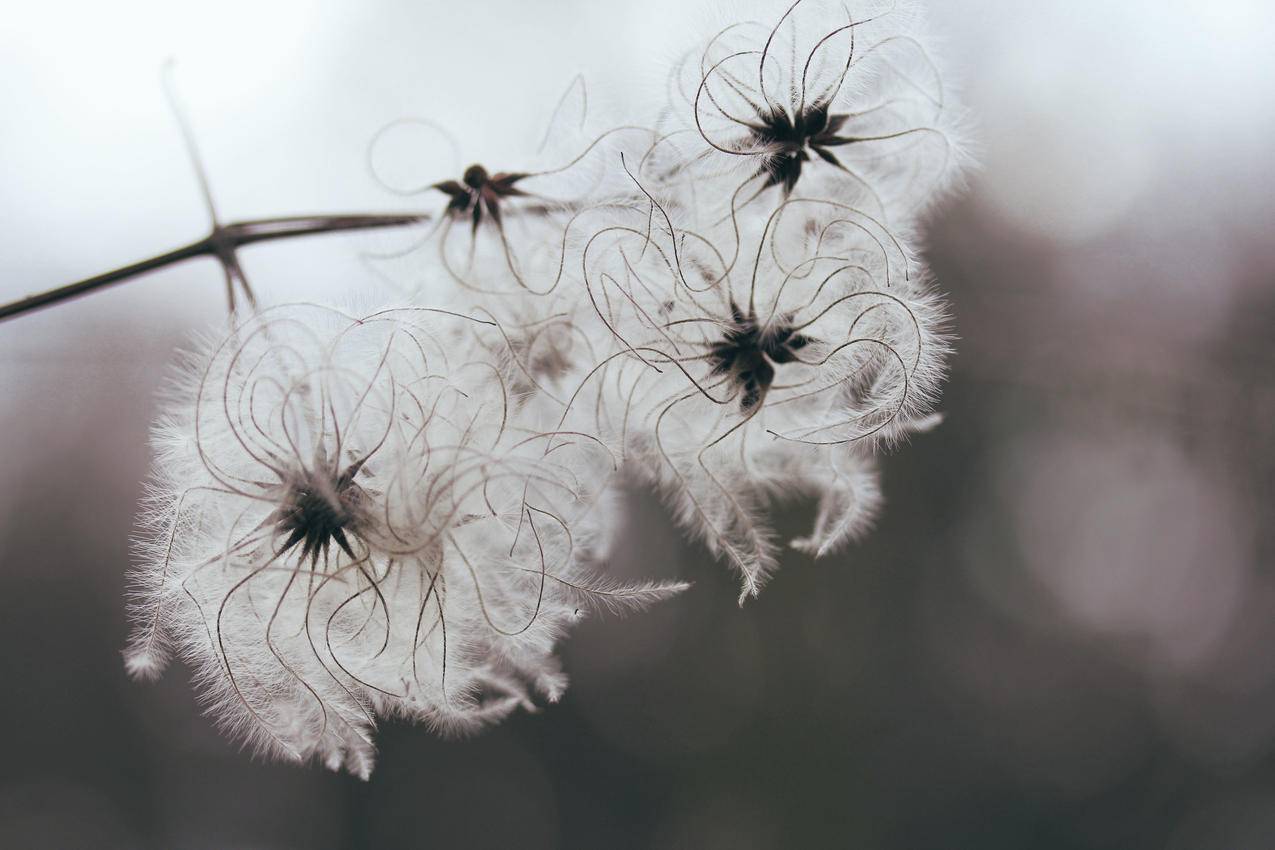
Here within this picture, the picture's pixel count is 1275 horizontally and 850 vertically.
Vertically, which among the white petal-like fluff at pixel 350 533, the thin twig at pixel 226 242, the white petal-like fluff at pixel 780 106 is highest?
the white petal-like fluff at pixel 780 106

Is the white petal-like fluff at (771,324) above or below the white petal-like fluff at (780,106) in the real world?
below

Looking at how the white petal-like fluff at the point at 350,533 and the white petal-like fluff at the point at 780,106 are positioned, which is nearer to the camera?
the white petal-like fluff at the point at 350,533

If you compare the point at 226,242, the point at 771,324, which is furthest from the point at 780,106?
the point at 226,242

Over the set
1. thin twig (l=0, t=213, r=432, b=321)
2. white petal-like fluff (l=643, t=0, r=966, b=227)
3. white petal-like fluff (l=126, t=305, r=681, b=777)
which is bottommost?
white petal-like fluff (l=126, t=305, r=681, b=777)

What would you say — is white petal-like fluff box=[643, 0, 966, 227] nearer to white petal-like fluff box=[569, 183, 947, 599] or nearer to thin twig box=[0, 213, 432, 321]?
white petal-like fluff box=[569, 183, 947, 599]

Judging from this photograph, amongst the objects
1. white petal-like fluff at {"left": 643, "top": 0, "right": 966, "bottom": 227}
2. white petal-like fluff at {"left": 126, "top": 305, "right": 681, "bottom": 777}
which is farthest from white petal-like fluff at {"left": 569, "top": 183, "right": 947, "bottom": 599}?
white petal-like fluff at {"left": 126, "top": 305, "right": 681, "bottom": 777}

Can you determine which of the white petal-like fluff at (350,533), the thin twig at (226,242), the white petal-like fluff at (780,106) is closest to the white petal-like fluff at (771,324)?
the white petal-like fluff at (780,106)

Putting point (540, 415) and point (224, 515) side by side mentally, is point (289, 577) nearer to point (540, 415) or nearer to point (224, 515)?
point (224, 515)

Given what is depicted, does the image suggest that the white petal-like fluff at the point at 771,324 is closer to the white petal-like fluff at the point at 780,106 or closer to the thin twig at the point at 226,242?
the white petal-like fluff at the point at 780,106

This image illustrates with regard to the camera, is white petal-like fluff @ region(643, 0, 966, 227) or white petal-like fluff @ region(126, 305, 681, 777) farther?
white petal-like fluff @ region(643, 0, 966, 227)
